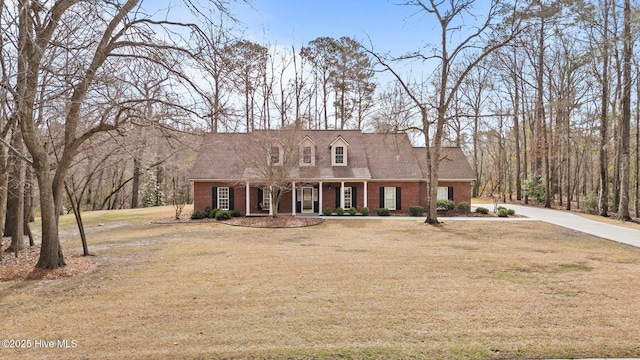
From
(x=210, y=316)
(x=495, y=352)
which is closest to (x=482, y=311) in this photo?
(x=495, y=352)

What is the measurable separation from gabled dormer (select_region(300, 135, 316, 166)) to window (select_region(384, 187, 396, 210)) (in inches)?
199

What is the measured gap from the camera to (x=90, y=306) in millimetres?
6051

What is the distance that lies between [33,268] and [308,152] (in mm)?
16931

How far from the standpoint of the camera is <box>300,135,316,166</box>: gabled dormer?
2314 cm

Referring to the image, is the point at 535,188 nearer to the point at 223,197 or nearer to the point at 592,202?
the point at 592,202

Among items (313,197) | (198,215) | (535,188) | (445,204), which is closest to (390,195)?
(445,204)

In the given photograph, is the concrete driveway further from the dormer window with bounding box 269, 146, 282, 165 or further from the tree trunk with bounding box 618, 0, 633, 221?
the dormer window with bounding box 269, 146, 282, 165

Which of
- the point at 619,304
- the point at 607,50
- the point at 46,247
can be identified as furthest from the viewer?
the point at 607,50

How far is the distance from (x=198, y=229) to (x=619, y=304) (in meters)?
15.3

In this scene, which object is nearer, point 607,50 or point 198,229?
point 198,229

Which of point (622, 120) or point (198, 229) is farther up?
point (622, 120)

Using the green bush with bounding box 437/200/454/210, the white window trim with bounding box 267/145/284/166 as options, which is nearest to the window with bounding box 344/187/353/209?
the white window trim with bounding box 267/145/284/166

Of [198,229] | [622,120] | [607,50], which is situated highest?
[607,50]

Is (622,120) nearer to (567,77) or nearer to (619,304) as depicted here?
(567,77)
